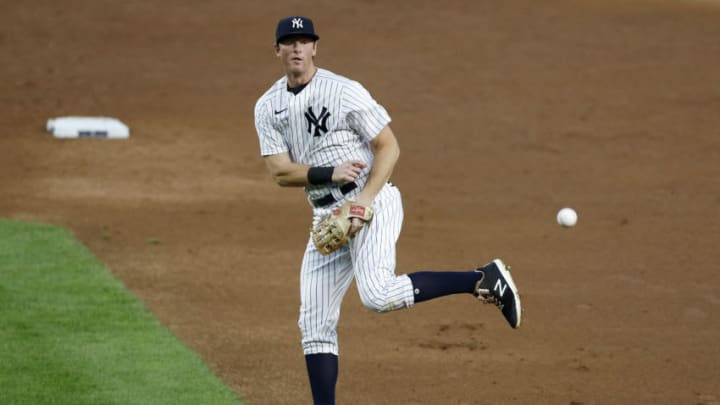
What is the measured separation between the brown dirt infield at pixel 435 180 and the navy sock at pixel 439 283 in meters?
1.40

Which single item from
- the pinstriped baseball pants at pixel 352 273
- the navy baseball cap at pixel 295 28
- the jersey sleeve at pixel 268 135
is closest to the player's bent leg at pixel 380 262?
the pinstriped baseball pants at pixel 352 273

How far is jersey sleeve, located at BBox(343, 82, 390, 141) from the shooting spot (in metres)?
6.12

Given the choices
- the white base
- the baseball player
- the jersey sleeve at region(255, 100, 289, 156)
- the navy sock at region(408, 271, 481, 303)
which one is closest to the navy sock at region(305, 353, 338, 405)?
the baseball player

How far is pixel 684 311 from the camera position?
9125mm

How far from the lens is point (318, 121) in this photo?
6.20 metres

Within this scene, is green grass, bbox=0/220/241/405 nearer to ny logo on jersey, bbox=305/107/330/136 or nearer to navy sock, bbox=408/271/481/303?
navy sock, bbox=408/271/481/303

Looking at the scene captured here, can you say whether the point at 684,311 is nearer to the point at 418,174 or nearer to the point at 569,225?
the point at 569,225

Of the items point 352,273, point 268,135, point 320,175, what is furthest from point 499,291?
point 268,135

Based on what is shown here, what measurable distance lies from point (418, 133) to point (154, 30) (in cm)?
604

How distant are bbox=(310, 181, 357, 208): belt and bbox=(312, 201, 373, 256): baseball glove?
0.19 m

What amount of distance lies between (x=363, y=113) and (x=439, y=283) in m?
0.98

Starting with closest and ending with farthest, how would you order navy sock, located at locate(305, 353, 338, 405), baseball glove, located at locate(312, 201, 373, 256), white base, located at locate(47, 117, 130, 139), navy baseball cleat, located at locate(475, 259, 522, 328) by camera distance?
1. baseball glove, located at locate(312, 201, 373, 256)
2. navy baseball cleat, located at locate(475, 259, 522, 328)
3. navy sock, located at locate(305, 353, 338, 405)
4. white base, located at locate(47, 117, 130, 139)

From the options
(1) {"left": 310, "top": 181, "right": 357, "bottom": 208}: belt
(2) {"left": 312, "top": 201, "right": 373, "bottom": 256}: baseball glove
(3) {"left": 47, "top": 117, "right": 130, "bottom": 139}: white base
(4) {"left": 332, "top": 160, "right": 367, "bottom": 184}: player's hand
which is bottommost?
(2) {"left": 312, "top": 201, "right": 373, "bottom": 256}: baseball glove

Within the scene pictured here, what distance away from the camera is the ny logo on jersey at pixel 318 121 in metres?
6.17
